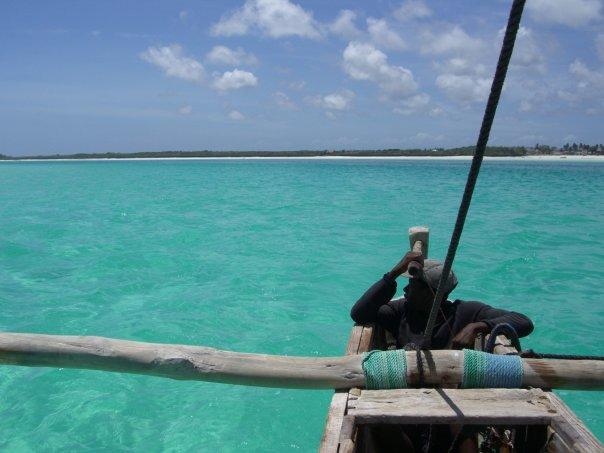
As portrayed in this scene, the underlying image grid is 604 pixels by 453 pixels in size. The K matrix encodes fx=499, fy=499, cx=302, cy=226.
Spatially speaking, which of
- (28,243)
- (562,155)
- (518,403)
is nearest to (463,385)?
(518,403)

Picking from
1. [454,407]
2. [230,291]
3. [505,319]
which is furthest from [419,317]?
[230,291]

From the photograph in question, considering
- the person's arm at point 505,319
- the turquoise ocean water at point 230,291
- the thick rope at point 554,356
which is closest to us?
the thick rope at point 554,356

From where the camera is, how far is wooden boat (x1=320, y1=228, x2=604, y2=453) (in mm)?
2479

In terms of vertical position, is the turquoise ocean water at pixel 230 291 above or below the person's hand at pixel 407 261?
below

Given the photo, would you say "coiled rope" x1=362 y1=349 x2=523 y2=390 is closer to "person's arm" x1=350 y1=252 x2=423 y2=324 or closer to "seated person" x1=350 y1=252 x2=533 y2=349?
"seated person" x1=350 y1=252 x2=533 y2=349

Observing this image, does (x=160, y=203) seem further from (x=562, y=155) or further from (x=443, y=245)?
(x=562, y=155)

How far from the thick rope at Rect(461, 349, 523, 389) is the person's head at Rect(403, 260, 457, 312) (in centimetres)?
82

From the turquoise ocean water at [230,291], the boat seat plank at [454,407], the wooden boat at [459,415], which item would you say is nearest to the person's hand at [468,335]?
the wooden boat at [459,415]

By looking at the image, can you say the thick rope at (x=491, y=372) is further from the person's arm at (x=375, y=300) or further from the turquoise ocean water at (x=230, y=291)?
the turquoise ocean water at (x=230, y=291)

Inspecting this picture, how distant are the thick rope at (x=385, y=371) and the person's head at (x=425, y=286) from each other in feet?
2.88

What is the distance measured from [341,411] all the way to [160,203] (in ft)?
90.3

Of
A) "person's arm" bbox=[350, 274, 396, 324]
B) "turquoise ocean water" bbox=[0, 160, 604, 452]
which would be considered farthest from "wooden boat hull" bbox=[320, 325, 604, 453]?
"turquoise ocean water" bbox=[0, 160, 604, 452]

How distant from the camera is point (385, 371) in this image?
2986mm

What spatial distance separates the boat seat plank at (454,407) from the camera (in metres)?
2.61
